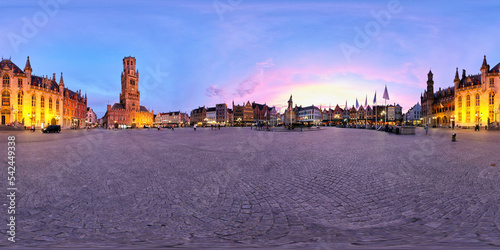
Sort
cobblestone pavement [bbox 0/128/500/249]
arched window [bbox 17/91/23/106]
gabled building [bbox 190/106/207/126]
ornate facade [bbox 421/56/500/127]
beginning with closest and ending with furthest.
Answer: cobblestone pavement [bbox 0/128/500/249]
arched window [bbox 17/91/23/106]
ornate facade [bbox 421/56/500/127]
gabled building [bbox 190/106/207/126]

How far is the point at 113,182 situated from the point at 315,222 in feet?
18.8

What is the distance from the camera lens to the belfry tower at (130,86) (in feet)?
392

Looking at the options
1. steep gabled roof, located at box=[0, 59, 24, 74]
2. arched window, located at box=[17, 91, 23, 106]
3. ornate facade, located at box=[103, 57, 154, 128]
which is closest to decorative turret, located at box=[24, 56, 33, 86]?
steep gabled roof, located at box=[0, 59, 24, 74]

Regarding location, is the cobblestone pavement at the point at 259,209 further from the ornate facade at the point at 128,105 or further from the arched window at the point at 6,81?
the ornate facade at the point at 128,105

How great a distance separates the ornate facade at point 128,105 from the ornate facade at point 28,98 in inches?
1929

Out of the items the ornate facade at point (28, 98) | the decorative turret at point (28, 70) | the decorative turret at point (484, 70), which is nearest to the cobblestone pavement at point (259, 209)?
the ornate facade at point (28, 98)

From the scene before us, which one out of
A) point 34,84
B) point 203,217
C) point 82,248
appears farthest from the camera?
point 34,84

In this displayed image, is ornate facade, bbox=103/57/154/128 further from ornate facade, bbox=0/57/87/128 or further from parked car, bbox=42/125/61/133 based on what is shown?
parked car, bbox=42/125/61/133

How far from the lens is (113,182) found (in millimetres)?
6336

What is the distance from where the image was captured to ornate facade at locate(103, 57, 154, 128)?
387 feet

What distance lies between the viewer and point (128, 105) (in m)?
120

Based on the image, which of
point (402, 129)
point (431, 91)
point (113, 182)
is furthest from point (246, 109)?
point (113, 182)

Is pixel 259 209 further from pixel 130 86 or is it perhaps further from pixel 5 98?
pixel 130 86

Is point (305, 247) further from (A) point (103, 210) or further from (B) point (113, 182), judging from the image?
(B) point (113, 182)
